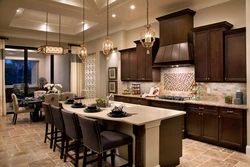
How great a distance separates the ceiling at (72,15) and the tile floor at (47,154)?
3.57 metres

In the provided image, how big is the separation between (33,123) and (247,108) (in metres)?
6.30

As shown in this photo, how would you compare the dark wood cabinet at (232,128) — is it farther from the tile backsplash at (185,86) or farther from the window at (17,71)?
the window at (17,71)

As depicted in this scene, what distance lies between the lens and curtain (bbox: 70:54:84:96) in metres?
9.40

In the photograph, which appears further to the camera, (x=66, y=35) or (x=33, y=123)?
(x=66, y=35)

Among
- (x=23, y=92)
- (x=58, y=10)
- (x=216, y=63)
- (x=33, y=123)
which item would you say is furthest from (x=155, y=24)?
(x=23, y=92)

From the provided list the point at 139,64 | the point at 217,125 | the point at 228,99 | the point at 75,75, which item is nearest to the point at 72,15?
the point at 139,64

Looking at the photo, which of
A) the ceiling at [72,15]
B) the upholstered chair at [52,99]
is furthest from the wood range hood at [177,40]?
the upholstered chair at [52,99]

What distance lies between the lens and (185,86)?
5.31m

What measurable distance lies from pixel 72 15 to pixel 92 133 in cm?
492

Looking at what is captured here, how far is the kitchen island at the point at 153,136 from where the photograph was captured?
2.59 meters

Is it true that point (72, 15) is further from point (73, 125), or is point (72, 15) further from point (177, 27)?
point (73, 125)

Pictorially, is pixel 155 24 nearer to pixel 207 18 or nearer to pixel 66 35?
pixel 207 18

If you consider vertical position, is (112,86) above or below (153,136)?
above

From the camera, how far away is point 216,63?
4.32 m
